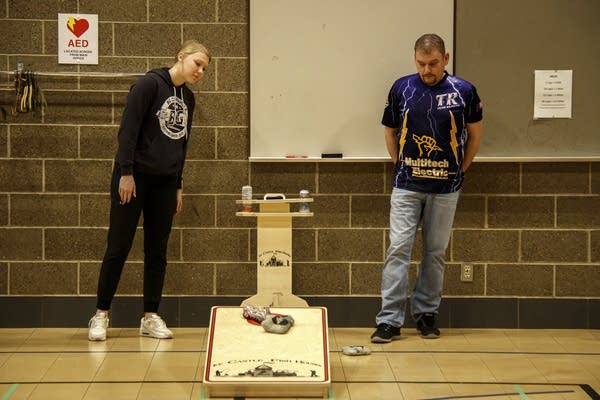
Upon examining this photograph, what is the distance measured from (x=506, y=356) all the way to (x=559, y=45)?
1.72 meters

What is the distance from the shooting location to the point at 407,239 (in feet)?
13.6

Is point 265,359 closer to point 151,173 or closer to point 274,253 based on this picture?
point 274,253

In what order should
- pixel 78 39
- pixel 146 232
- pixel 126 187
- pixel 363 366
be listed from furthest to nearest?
pixel 78 39, pixel 146 232, pixel 126 187, pixel 363 366

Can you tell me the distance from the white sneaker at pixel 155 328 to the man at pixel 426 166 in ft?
3.49

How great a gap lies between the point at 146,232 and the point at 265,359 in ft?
3.90

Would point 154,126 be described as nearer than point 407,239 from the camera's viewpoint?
Yes

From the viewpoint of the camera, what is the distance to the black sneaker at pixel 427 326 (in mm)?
4266

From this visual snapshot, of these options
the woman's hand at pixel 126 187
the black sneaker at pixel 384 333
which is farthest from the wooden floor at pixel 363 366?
the woman's hand at pixel 126 187

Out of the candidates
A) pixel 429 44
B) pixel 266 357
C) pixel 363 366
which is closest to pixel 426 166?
pixel 429 44

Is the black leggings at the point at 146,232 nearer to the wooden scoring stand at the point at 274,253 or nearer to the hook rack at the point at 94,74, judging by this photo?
the wooden scoring stand at the point at 274,253

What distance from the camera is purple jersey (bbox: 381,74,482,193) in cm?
A: 409

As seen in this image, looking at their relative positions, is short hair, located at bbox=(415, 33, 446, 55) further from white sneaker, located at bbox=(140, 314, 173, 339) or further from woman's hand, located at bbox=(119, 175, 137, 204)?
white sneaker, located at bbox=(140, 314, 173, 339)

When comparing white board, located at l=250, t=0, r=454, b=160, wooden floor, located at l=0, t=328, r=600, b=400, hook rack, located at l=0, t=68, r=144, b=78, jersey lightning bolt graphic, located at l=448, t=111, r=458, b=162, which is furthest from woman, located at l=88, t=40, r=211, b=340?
jersey lightning bolt graphic, located at l=448, t=111, r=458, b=162

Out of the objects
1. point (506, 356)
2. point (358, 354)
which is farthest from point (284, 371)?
point (506, 356)
